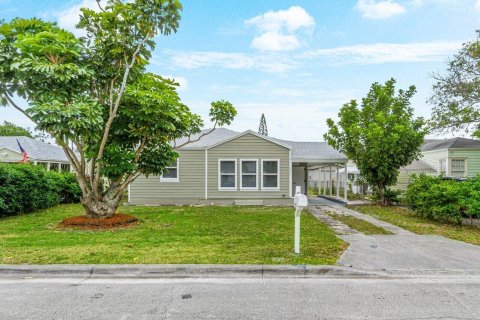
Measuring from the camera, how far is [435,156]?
23219mm

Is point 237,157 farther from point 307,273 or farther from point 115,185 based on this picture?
point 307,273

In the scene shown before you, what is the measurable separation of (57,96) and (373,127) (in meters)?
12.3

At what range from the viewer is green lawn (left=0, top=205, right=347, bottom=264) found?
5.62 m

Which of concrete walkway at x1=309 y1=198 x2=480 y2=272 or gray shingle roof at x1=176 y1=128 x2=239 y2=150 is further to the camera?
gray shingle roof at x1=176 y1=128 x2=239 y2=150

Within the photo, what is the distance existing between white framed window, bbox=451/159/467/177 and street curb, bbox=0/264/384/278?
66.1 feet

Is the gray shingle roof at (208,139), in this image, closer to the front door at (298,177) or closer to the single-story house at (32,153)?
the front door at (298,177)

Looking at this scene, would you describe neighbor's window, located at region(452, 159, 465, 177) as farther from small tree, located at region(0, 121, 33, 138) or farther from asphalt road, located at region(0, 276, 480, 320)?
small tree, located at region(0, 121, 33, 138)

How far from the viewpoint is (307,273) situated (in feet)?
16.6

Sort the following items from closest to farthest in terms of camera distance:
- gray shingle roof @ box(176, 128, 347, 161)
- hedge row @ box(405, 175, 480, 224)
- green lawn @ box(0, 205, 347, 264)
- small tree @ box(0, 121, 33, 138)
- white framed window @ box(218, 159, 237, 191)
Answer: green lawn @ box(0, 205, 347, 264)
hedge row @ box(405, 175, 480, 224)
white framed window @ box(218, 159, 237, 191)
gray shingle roof @ box(176, 128, 347, 161)
small tree @ box(0, 121, 33, 138)

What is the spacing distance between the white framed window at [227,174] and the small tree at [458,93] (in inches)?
Result: 480

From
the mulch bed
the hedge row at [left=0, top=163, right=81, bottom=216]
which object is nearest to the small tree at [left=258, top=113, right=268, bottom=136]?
the hedge row at [left=0, top=163, right=81, bottom=216]

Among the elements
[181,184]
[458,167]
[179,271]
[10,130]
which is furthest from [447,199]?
[10,130]

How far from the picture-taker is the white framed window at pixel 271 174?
1580 cm

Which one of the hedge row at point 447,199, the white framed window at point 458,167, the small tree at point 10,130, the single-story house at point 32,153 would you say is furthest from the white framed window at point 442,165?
the small tree at point 10,130
